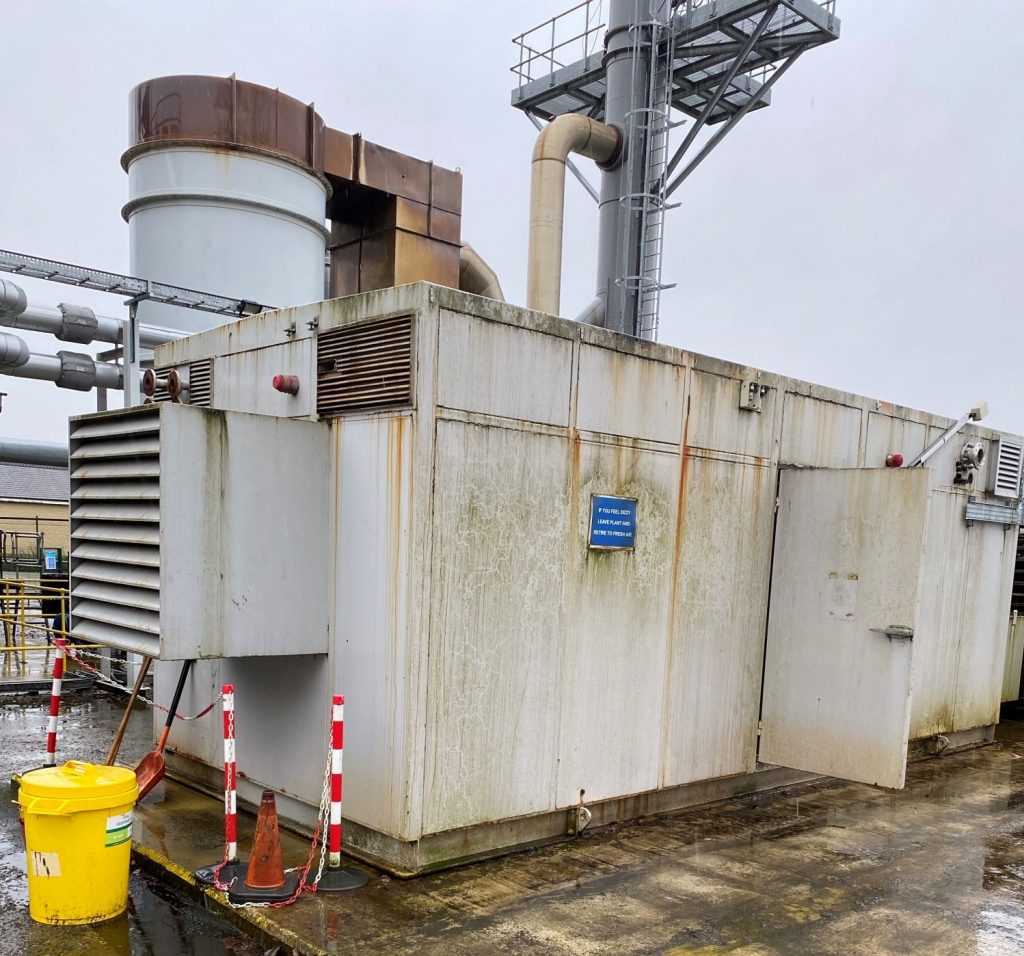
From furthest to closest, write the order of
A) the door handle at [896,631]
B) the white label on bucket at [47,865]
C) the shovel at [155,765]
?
the door handle at [896,631]
the shovel at [155,765]
the white label on bucket at [47,865]

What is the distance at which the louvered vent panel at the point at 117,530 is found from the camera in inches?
188

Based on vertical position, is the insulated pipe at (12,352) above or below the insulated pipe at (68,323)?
below

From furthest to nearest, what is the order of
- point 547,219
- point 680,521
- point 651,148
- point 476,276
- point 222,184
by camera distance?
1. point 651,148
2. point 476,276
3. point 547,219
4. point 222,184
5. point 680,521

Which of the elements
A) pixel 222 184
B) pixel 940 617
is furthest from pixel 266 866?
pixel 222 184

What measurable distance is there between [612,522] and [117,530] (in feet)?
10.5

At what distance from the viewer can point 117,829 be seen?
429 centimetres

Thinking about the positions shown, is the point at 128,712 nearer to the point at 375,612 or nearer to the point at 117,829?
the point at 117,829

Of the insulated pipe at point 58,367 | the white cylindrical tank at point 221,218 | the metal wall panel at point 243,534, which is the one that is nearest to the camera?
the metal wall panel at point 243,534

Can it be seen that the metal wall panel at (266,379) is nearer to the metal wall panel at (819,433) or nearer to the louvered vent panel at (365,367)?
the louvered vent panel at (365,367)

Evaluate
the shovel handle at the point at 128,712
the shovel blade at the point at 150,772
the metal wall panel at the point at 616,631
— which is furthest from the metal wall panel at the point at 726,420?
the shovel blade at the point at 150,772

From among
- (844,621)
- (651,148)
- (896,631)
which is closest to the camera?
(896,631)

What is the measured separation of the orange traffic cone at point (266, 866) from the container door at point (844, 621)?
4054mm

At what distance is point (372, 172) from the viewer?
36.5 ft

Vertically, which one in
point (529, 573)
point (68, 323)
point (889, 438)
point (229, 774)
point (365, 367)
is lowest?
point (229, 774)
